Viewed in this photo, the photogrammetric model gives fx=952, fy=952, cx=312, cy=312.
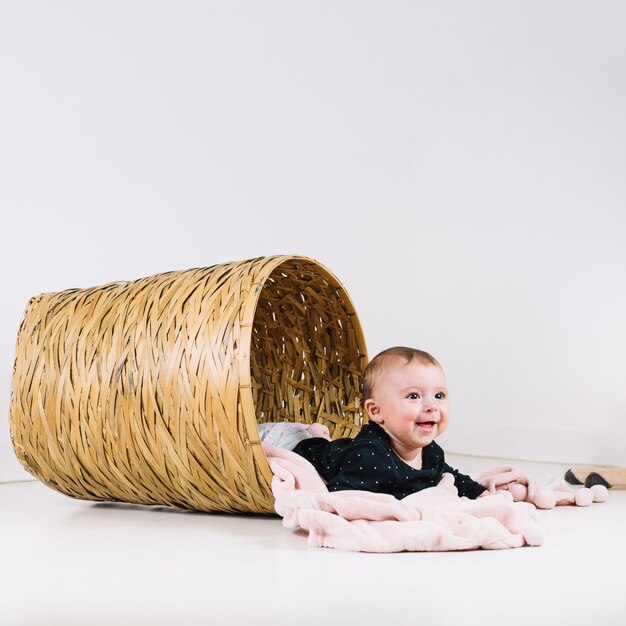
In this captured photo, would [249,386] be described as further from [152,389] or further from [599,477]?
[599,477]

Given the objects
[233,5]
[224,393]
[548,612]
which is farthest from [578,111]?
[548,612]

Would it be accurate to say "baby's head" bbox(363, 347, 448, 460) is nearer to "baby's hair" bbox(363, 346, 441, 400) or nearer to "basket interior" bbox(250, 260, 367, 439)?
"baby's hair" bbox(363, 346, 441, 400)

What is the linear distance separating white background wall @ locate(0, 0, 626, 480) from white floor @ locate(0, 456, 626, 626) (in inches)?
40.0

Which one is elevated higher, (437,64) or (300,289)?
(437,64)

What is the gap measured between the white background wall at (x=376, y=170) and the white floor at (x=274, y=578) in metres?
1.02

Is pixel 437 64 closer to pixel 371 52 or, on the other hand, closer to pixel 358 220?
pixel 371 52

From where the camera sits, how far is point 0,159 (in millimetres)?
2416

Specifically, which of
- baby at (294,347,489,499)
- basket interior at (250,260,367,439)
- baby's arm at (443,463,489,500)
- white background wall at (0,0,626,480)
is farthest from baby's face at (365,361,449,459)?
white background wall at (0,0,626,480)

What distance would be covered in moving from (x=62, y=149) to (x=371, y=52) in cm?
122

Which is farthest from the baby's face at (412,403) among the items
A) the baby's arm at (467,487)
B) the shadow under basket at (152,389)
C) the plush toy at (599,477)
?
the plush toy at (599,477)

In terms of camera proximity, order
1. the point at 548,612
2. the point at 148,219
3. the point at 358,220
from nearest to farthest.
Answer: the point at 548,612 → the point at 148,219 → the point at 358,220

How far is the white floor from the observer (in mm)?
1039

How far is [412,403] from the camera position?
1.66 m

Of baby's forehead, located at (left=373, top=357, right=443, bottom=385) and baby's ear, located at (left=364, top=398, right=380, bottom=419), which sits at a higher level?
baby's forehead, located at (left=373, top=357, right=443, bottom=385)
